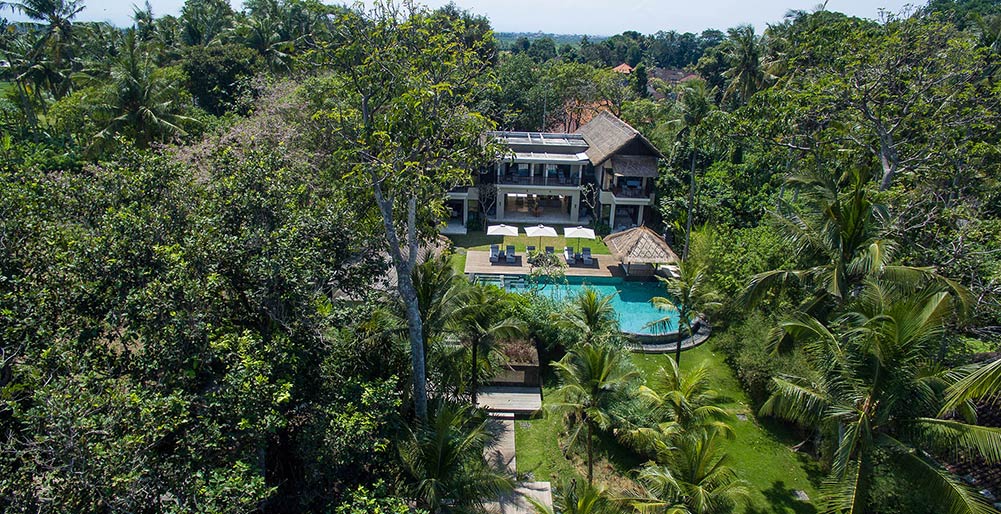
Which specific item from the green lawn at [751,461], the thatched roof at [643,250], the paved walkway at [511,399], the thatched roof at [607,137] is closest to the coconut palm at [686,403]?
the green lawn at [751,461]

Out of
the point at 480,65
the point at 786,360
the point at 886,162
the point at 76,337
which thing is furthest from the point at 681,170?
the point at 76,337

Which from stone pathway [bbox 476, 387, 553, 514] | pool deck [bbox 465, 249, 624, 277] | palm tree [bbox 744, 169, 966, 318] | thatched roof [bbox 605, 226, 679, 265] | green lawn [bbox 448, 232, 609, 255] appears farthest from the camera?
green lawn [bbox 448, 232, 609, 255]

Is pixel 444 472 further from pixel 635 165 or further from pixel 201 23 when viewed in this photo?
pixel 201 23

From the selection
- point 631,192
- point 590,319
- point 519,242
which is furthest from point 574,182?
point 590,319

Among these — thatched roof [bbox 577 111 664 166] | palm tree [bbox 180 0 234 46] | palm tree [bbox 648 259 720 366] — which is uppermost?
palm tree [bbox 180 0 234 46]

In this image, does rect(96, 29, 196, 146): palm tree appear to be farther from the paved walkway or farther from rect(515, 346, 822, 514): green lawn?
rect(515, 346, 822, 514): green lawn

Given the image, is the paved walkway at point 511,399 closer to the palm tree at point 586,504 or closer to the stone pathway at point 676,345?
the stone pathway at point 676,345

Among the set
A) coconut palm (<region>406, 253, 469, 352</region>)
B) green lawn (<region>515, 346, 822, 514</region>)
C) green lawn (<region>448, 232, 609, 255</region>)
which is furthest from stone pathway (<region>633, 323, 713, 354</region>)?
coconut palm (<region>406, 253, 469, 352</region>)
